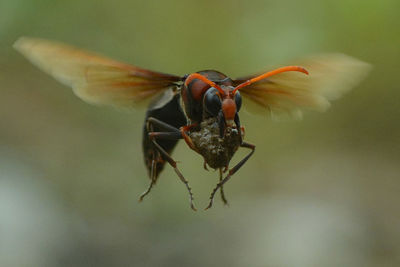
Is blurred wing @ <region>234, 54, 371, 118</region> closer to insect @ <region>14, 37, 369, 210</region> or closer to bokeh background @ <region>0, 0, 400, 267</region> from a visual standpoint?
insect @ <region>14, 37, 369, 210</region>

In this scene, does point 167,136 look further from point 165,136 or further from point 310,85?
point 310,85

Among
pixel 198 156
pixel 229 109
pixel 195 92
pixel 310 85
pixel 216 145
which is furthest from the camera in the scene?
pixel 198 156

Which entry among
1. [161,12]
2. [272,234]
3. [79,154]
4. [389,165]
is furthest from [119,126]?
[389,165]

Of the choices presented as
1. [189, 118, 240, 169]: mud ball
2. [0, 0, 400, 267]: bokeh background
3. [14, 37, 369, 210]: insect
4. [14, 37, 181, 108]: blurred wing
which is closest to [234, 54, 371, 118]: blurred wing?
[14, 37, 369, 210]: insect

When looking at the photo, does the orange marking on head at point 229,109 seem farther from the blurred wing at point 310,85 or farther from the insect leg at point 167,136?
the blurred wing at point 310,85

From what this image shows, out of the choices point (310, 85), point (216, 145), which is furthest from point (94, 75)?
point (310, 85)

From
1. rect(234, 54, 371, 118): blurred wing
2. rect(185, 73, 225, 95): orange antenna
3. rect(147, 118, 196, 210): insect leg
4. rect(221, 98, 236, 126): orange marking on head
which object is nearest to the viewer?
rect(221, 98, 236, 126): orange marking on head

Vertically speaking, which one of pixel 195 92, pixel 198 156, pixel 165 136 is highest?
pixel 195 92
